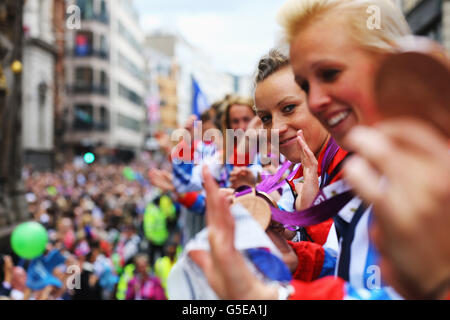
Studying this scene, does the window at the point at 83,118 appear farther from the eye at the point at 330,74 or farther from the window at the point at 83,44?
the eye at the point at 330,74

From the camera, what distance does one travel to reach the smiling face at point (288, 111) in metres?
1.19

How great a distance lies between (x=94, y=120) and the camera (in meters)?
42.8

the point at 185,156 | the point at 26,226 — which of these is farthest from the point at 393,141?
the point at 26,226

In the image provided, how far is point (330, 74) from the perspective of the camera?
761mm

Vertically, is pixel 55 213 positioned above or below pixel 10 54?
below

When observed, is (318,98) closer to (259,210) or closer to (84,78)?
(259,210)

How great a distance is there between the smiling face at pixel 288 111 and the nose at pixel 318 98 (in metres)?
0.39

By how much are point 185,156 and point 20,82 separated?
8.55 meters

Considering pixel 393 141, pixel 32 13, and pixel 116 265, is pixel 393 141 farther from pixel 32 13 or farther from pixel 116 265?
pixel 32 13

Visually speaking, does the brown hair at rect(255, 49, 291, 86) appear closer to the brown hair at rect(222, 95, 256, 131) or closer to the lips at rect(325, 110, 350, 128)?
the lips at rect(325, 110, 350, 128)

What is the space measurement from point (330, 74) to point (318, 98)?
0.15 feet

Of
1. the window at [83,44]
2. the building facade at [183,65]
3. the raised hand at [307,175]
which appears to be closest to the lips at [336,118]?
the raised hand at [307,175]

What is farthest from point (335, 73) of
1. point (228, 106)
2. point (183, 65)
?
point (183, 65)

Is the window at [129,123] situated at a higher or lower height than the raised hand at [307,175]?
higher
